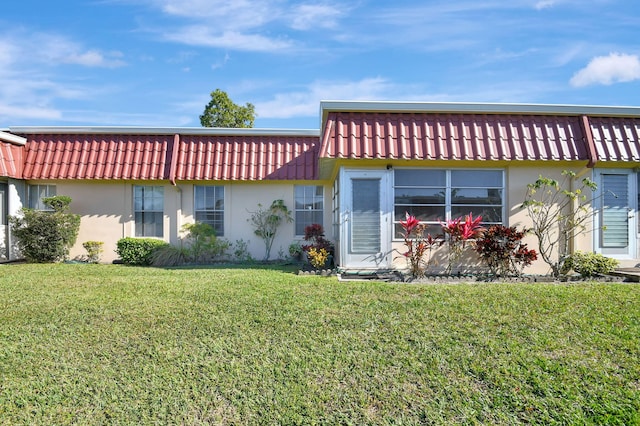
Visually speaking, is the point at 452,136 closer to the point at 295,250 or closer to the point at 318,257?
the point at 318,257

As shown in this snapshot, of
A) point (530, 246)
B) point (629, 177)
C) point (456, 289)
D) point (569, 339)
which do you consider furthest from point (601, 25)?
point (569, 339)

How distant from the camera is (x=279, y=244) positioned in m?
12.5

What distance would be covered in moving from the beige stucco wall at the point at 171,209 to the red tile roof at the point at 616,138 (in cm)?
730

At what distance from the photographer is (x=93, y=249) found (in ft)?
39.0

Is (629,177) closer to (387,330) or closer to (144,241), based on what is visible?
(387,330)

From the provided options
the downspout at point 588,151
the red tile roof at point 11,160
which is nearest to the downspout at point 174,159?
the red tile roof at point 11,160

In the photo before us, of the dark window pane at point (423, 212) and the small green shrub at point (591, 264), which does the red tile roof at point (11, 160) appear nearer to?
the dark window pane at point (423, 212)

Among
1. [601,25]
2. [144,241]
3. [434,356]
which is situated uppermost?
[601,25]

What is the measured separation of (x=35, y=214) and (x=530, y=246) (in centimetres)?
1297

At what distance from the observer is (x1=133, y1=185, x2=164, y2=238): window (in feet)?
40.5

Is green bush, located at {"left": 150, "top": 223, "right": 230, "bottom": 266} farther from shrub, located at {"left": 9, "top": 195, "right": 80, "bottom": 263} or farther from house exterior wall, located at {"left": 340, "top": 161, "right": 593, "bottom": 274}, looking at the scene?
house exterior wall, located at {"left": 340, "top": 161, "right": 593, "bottom": 274}

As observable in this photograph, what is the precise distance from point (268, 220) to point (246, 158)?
2088mm

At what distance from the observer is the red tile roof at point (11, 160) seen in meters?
11.1

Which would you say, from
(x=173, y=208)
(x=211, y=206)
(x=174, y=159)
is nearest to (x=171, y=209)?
(x=173, y=208)
